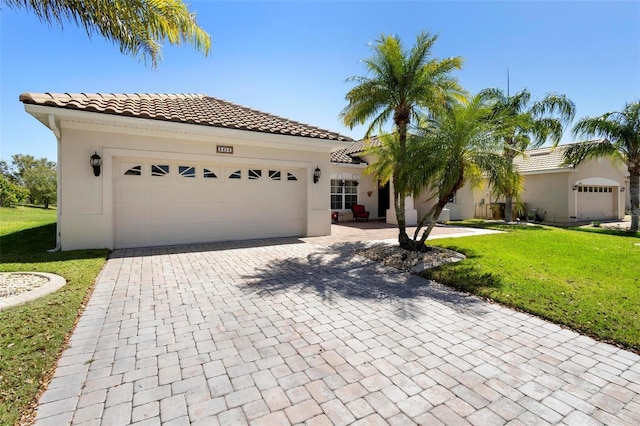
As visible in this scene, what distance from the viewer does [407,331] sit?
14.7 ft

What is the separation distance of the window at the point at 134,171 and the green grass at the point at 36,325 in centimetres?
285

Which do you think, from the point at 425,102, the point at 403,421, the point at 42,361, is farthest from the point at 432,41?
the point at 42,361

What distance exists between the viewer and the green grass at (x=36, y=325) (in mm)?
2957

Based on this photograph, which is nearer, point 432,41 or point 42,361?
point 42,361

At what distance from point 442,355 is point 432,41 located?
8.78 meters

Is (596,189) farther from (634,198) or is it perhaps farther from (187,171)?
(187,171)

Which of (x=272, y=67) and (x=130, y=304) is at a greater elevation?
(x=272, y=67)

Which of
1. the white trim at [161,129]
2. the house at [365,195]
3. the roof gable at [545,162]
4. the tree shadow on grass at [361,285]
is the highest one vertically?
the roof gable at [545,162]

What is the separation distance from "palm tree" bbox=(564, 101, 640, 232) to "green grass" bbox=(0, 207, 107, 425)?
74.2ft

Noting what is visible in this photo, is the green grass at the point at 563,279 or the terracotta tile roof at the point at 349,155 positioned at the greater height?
the terracotta tile roof at the point at 349,155

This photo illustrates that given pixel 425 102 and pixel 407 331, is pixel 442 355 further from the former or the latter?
pixel 425 102

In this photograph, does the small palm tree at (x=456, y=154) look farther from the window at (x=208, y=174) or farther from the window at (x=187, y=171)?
the window at (x=187, y=171)

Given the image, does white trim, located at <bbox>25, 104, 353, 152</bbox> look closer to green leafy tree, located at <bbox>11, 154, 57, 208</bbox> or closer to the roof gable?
the roof gable

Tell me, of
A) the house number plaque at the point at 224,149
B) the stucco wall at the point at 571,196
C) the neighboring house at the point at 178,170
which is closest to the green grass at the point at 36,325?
the neighboring house at the point at 178,170
